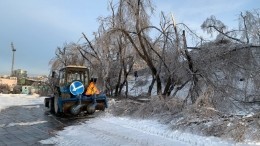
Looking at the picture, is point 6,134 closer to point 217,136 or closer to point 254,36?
point 217,136

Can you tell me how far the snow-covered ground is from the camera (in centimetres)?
943

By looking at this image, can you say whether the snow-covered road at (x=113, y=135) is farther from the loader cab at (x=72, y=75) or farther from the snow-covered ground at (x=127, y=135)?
the loader cab at (x=72, y=75)

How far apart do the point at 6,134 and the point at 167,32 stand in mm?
11280

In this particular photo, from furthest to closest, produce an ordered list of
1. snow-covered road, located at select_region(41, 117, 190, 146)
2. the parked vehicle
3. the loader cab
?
the loader cab, the parked vehicle, snow-covered road, located at select_region(41, 117, 190, 146)

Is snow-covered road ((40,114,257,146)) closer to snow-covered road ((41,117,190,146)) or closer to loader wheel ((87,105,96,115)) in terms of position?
snow-covered road ((41,117,190,146))

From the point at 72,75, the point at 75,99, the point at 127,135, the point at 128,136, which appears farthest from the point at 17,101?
the point at 128,136

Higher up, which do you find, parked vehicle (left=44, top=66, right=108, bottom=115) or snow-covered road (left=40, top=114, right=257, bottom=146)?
parked vehicle (left=44, top=66, right=108, bottom=115)

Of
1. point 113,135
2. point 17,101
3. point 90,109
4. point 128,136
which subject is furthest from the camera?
point 17,101

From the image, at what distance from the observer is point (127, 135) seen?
10.5 metres

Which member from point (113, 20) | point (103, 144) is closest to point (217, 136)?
point (103, 144)

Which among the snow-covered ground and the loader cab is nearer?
the snow-covered ground

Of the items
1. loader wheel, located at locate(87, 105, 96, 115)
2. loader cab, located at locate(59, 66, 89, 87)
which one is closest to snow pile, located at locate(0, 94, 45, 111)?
loader cab, located at locate(59, 66, 89, 87)

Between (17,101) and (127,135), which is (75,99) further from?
(17,101)

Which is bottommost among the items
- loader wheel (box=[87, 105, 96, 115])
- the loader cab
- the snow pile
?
loader wheel (box=[87, 105, 96, 115])
